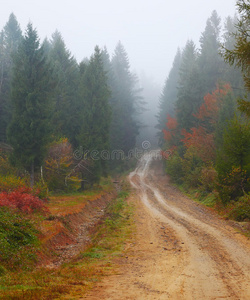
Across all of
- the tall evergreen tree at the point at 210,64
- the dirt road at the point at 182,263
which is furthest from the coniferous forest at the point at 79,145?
the dirt road at the point at 182,263

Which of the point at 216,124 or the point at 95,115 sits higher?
the point at 95,115

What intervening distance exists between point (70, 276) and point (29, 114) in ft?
60.3

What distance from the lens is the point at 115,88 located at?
53375 mm

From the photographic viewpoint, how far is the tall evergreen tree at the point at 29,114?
22.6 m

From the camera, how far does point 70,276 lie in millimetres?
7121

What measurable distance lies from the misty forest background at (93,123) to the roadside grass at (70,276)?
634 cm

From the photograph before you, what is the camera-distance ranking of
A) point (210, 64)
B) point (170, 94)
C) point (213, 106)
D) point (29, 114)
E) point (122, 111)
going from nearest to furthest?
point (29, 114) → point (213, 106) → point (210, 64) → point (122, 111) → point (170, 94)

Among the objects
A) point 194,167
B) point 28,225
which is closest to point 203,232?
point 28,225

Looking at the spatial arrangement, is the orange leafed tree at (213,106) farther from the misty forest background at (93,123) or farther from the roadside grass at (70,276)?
the roadside grass at (70,276)

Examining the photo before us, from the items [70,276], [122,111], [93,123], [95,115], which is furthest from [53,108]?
[122,111]

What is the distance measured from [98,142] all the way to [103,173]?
14.2ft

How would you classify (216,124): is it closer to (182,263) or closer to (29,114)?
(29,114)

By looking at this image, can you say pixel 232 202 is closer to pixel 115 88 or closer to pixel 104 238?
pixel 104 238

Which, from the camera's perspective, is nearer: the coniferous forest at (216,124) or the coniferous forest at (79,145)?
the coniferous forest at (79,145)
